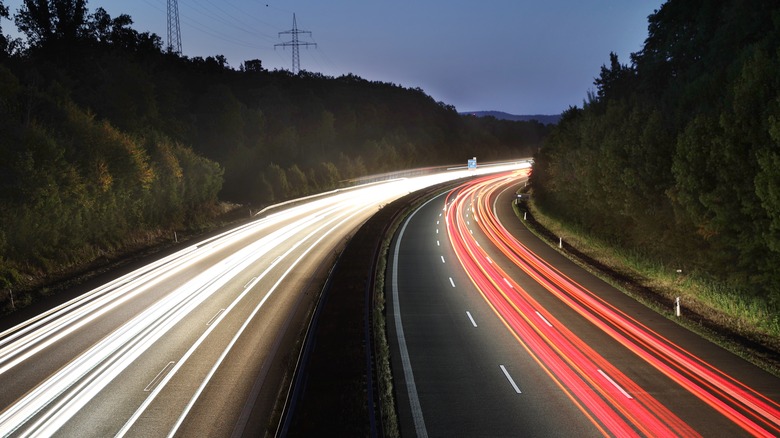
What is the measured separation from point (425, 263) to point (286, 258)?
330 inches

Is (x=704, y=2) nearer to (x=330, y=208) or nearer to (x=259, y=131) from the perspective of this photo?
(x=330, y=208)

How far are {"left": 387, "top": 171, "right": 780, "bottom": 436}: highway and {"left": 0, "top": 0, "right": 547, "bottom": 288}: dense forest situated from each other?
61.5 ft

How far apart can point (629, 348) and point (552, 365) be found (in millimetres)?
3413

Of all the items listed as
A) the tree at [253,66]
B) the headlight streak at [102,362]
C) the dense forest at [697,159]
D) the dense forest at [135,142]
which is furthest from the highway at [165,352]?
the tree at [253,66]

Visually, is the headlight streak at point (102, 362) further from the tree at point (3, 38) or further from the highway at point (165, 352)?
the tree at point (3, 38)

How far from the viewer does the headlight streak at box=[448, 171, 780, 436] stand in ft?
43.0

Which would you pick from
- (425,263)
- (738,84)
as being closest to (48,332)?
(425,263)

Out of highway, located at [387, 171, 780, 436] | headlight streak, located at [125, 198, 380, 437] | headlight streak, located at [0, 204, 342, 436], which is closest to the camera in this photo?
headlight streak, located at [125, 198, 380, 437]

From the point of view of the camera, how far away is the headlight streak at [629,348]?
13.1 m

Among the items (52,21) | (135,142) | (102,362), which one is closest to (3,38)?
(52,21)

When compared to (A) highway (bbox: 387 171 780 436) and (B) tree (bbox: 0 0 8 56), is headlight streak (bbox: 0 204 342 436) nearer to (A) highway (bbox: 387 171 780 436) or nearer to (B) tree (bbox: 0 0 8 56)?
(A) highway (bbox: 387 171 780 436)

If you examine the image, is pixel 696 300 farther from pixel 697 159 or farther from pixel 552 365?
pixel 552 365

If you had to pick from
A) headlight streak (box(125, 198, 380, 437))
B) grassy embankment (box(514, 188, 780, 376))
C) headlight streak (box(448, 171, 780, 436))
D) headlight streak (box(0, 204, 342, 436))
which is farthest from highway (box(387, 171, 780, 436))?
headlight streak (box(0, 204, 342, 436))

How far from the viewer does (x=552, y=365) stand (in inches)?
655
